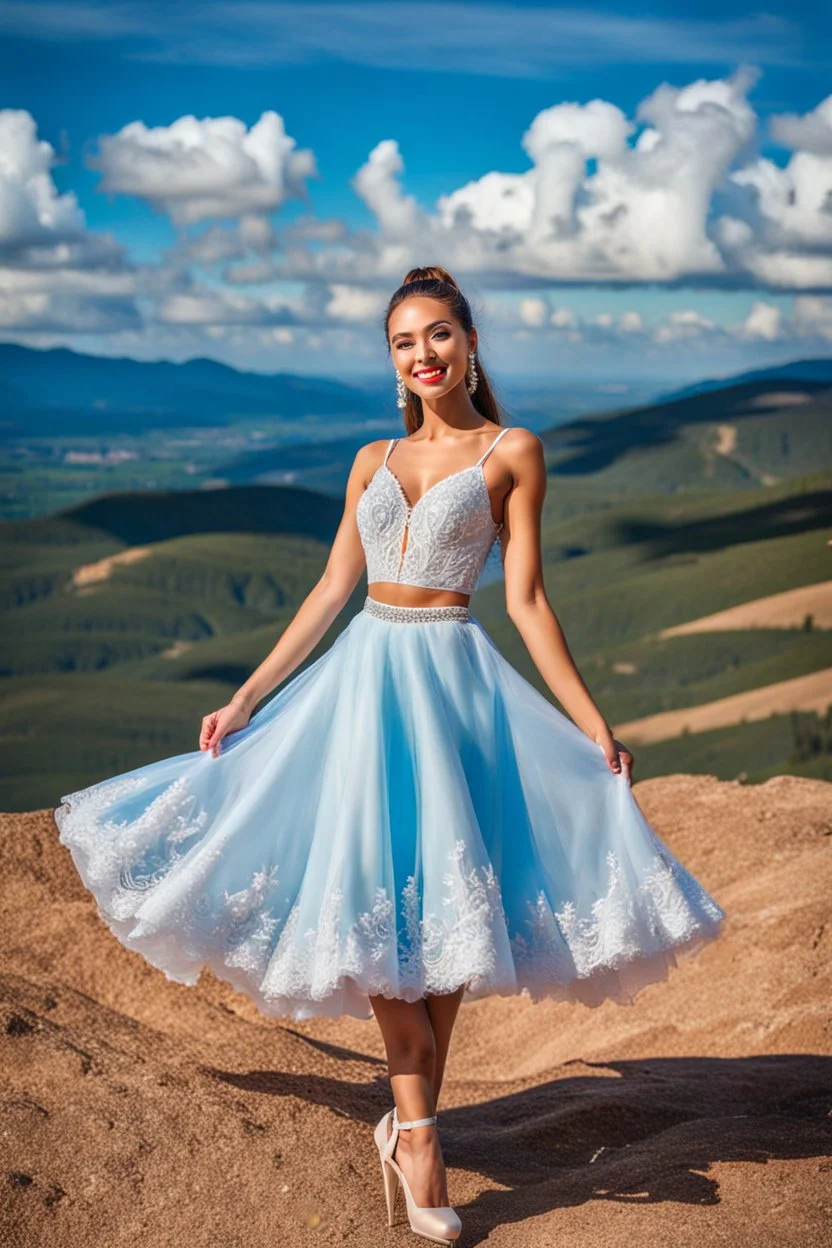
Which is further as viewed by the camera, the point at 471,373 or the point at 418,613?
the point at 471,373

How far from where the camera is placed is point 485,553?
340 centimetres

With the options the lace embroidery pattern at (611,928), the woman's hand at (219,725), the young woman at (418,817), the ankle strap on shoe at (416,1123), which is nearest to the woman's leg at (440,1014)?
the young woman at (418,817)

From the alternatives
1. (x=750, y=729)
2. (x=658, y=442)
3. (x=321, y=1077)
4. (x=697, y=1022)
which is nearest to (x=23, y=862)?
(x=321, y=1077)

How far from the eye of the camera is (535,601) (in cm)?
331

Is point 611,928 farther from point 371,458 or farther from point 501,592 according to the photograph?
point 501,592

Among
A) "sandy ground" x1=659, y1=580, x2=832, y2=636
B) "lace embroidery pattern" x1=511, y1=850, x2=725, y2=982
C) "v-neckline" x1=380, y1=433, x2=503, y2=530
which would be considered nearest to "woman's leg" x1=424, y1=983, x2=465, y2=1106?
"lace embroidery pattern" x1=511, y1=850, x2=725, y2=982

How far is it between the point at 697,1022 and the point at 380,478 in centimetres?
333

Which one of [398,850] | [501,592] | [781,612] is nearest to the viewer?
[398,850]

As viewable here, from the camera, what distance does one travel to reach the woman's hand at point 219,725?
343 cm

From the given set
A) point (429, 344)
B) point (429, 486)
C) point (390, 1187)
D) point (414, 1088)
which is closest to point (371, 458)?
point (429, 486)

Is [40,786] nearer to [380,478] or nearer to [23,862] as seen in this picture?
[23,862]

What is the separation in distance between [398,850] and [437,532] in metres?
0.83

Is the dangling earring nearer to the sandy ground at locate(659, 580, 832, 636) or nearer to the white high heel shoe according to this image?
the white high heel shoe

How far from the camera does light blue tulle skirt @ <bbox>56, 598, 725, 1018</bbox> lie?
2.97m
